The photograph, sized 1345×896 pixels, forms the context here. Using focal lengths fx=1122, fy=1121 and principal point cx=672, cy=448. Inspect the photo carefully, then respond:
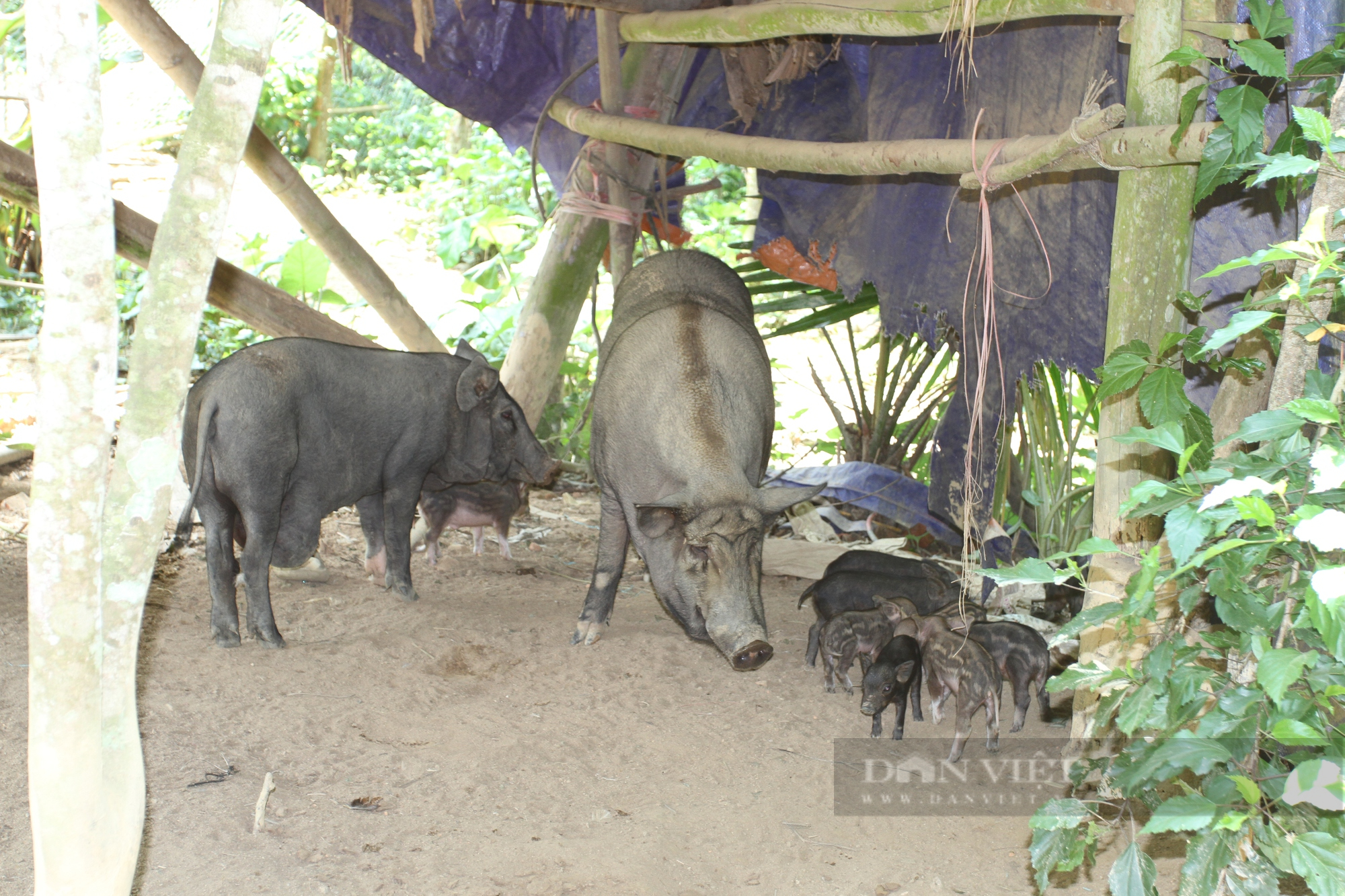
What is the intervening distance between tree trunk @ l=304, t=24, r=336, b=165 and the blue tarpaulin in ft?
30.0

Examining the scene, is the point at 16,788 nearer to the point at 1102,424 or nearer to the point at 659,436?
the point at 659,436

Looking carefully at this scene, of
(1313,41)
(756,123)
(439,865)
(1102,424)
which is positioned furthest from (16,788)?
(756,123)

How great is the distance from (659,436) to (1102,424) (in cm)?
185

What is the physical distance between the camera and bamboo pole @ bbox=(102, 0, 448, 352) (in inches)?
217

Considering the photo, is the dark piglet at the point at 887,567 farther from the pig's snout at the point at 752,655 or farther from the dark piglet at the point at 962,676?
the pig's snout at the point at 752,655

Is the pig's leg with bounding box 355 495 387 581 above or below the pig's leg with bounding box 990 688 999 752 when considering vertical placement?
above

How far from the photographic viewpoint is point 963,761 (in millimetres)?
4242

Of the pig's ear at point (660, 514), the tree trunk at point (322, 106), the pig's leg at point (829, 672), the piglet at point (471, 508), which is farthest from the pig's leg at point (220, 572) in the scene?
the tree trunk at point (322, 106)

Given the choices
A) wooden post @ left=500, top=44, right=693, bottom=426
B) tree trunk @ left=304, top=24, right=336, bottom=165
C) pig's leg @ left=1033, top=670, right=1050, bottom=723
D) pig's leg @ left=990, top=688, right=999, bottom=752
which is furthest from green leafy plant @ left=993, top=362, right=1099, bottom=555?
tree trunk @ left=304, top=24, right=336, bottom=165

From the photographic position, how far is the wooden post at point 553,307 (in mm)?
6418

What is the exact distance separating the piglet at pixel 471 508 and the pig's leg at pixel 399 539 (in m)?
0.61

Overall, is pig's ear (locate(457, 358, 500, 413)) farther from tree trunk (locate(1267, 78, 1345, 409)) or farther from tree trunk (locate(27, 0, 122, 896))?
tree trunk (locate(1267, 78, 1345, 409))

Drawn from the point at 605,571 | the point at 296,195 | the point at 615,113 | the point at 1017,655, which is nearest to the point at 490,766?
the point at 605,571

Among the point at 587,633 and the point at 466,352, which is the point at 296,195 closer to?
the point at 466,352
